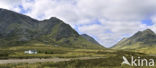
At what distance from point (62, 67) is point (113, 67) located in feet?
38.7

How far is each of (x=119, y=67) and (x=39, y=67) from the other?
726 inches

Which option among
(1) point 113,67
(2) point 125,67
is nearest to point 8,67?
(1) point 113,67

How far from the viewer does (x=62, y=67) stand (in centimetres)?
4041

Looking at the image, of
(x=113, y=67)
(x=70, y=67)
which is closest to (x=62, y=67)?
(x=70, y=67)

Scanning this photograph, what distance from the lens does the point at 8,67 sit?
41.9 metres

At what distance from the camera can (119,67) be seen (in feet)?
134

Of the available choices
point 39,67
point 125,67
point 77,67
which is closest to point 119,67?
→ point 125,67

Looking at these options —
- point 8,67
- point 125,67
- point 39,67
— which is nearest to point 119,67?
point 125,67

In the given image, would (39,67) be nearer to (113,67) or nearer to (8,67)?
(8,67)

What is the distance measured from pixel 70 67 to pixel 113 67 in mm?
9977

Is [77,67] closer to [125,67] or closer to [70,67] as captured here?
[70,67]

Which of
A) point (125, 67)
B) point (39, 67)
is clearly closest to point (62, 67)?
point (39, 67)

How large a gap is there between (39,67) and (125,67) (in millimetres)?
19813

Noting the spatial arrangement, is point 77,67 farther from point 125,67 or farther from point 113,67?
point 125,67
